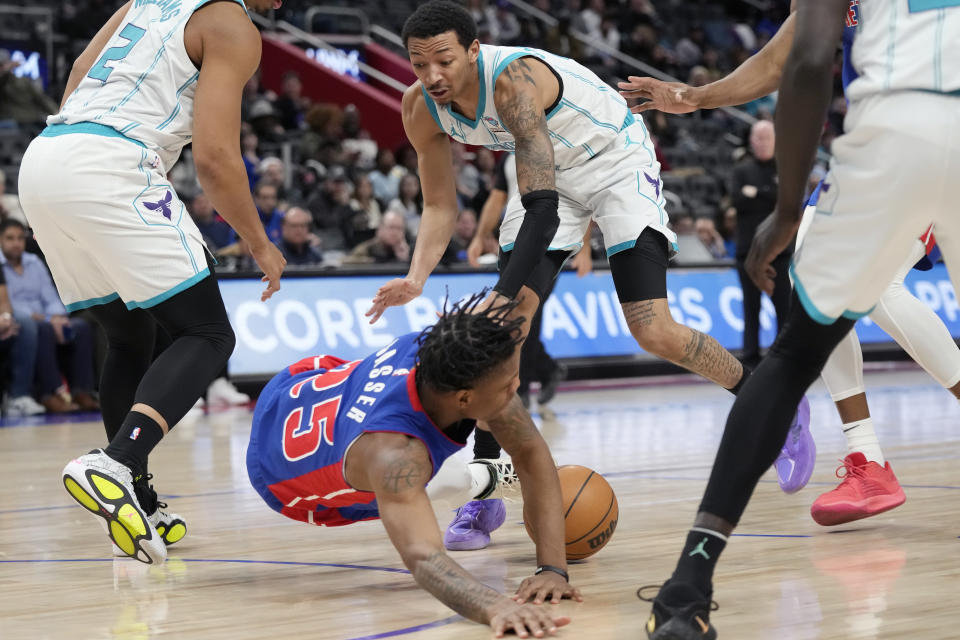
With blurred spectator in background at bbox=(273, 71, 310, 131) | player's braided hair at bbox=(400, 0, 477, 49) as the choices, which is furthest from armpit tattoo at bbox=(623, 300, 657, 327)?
blurred spectator in background at bbox=(273, 71, 310, 131)

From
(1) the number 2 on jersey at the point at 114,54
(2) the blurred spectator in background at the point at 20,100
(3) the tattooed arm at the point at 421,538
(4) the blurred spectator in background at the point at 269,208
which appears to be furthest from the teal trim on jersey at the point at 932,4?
(2) the blurred spectator in background at the point at 20,100

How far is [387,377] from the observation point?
312cm

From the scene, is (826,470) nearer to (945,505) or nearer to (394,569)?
(945,505)

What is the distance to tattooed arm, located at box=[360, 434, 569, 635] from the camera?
8.73ft

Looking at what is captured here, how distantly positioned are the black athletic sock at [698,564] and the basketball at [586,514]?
921mm

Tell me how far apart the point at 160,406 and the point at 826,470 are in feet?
10.6

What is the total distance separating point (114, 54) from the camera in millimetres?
3965

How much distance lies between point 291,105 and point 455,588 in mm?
13633

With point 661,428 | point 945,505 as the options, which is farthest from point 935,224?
point 661,428

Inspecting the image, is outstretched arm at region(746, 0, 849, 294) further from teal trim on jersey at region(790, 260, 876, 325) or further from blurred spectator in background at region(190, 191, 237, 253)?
blurred spectator in background at region(190, 191, 237, 253)

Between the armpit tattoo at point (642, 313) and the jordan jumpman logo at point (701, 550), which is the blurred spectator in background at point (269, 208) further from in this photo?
the jordan jumpman logo at point (701, 550)

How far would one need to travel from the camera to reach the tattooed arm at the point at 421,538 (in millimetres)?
2660

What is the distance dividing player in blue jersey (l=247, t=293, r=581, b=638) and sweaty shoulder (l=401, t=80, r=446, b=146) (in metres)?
1.29

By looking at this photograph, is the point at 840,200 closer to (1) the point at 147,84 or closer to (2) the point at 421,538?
(2) the point at 421,538
